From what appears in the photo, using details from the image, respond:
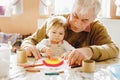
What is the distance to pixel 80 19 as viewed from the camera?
1535mm

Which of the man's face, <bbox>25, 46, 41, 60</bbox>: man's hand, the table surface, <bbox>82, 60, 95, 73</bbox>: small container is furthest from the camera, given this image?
the man's face

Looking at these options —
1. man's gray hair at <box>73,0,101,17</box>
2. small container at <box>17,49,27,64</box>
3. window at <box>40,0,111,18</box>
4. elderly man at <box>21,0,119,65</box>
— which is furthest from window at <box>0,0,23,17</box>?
small container at <box>17,49,27,64</box>

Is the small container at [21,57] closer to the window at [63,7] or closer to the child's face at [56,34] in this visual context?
the child's face at [56,34]

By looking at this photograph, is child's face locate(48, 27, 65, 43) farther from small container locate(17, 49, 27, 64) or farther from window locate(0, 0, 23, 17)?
window locate(0, 0, 23, 17)

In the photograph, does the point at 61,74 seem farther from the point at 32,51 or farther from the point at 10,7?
the point at 10,7

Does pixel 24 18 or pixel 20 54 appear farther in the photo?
pixel 24 18

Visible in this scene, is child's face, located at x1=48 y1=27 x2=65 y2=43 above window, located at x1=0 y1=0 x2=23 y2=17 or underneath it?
underneath

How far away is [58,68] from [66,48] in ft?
1.27

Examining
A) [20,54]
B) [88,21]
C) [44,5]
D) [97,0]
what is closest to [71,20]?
[88,21]

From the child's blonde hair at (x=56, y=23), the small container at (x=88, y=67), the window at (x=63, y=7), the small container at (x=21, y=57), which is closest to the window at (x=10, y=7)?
the window at (x=63, y=7)

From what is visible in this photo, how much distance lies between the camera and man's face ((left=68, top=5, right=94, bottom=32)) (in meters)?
1.51

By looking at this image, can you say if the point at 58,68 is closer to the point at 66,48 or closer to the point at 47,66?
the point at 47,66

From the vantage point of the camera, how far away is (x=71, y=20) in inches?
62.7

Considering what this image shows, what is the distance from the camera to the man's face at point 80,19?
59.3 inches
